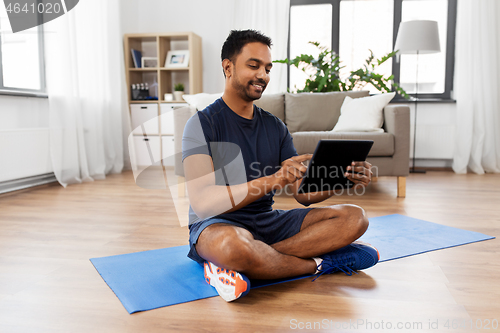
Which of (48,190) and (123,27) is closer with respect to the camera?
(48,190)

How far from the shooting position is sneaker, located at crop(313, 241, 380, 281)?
4.52ft

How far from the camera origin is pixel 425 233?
1905 millimetres

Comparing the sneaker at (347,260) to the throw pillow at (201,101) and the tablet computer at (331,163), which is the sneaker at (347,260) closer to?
the tablet computer at (331,163)

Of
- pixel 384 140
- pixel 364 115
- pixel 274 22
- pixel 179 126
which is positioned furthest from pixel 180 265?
pixel 274 22

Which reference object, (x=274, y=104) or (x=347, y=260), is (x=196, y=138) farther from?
(x=274, y=104)

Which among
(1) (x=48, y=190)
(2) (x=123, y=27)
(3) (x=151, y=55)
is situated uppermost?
(2) (x=123, y=27)

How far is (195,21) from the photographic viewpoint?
4.76m

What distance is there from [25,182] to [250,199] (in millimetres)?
2643

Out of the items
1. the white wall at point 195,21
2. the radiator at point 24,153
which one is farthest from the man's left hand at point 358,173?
the white wall at point 195,21

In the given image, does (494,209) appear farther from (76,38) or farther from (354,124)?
(76,38)

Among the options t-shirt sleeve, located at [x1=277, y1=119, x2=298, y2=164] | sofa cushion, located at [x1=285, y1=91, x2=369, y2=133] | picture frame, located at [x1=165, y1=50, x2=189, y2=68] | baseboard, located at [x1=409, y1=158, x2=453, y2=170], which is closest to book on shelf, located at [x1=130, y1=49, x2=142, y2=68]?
picture frame, located at [x1=165, y1=50, x2=189, y2=68]

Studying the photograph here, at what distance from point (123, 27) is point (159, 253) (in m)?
3.78

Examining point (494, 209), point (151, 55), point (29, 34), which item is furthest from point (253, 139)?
point (151, 55)

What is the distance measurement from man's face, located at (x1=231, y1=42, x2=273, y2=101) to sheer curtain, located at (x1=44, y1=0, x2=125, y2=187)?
2468 mm
